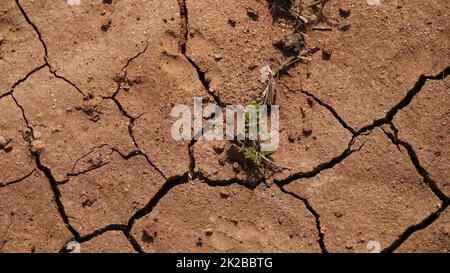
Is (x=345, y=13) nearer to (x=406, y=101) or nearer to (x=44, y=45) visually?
(x=406, y=101)

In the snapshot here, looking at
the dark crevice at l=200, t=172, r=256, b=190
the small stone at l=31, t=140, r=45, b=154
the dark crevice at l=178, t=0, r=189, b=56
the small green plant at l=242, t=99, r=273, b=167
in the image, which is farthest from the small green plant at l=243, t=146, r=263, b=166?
the small stone at l=31, t=140, r=45, b=154

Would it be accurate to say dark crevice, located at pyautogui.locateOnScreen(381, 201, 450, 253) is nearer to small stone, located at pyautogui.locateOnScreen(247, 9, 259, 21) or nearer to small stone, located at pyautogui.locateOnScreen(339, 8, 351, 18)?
small stone, located at pyautogui.locateOnScreen(339, 8, 351, 18)

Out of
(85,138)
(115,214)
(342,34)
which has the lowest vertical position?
(115,214)

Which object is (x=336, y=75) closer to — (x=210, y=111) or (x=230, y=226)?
(x=210, y=111)

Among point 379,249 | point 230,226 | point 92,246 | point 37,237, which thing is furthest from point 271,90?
point 37,237

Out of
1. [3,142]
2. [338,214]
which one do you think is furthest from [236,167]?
[3,142]

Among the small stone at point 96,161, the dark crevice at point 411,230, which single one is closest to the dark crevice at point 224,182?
the small stone at point 96,161
